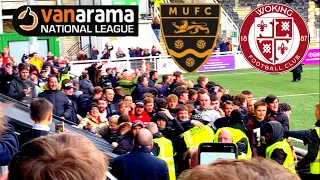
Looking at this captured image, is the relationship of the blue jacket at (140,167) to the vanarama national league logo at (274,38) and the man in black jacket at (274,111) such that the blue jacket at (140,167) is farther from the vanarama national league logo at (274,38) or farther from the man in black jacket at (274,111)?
the man in black jacket at (274,111)

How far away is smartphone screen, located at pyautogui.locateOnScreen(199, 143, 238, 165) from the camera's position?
529 centimetres

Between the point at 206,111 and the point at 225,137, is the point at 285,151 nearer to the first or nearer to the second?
the point at 225,137

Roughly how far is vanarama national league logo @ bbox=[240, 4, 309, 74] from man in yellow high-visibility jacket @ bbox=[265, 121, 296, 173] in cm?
66

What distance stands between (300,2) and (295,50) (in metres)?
32.9

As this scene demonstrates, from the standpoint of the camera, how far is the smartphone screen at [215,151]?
17.4 feet

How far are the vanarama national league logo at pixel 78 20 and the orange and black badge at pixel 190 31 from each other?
46 centimetres

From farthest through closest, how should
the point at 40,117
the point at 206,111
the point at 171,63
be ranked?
the point at 171,63 < the point at 206,111 < the point at 40,117

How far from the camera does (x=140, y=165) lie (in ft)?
17.0

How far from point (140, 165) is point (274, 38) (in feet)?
7.91

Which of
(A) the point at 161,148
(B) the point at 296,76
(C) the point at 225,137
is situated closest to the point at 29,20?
(A) the point at 161,148

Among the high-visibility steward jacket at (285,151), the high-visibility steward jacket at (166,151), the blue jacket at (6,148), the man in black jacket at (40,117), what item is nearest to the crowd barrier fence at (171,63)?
the high-visibility steward jacket at (166,151)

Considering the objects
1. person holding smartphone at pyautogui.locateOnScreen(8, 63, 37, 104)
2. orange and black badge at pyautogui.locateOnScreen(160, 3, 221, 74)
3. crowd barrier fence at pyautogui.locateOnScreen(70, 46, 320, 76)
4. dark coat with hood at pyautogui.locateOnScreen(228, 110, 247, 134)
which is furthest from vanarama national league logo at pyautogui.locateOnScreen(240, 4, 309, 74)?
crowd barrier fence at pyautogui.locateOnScreen(70, 46, 320, 76)

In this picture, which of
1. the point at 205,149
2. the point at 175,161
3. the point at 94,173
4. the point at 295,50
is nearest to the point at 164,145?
the point at 175,161

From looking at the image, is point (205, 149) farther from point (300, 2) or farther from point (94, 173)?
point (300, 2)
